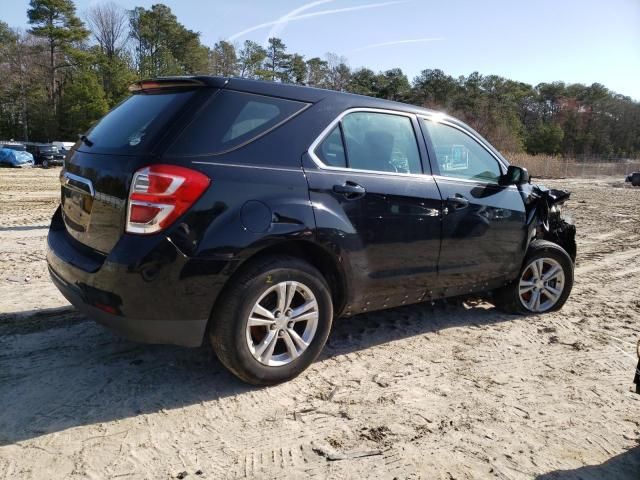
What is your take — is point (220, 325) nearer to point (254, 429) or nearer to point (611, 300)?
point (254, 429)

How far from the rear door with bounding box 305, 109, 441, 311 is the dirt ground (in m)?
0.59

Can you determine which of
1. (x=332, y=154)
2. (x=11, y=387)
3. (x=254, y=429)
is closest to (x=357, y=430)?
(x=254, y=429)

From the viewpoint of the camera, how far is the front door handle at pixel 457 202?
12.7ft

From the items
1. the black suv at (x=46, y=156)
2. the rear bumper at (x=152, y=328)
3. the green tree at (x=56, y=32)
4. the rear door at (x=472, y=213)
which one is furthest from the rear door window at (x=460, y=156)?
the green tree at (x=56, y=32)

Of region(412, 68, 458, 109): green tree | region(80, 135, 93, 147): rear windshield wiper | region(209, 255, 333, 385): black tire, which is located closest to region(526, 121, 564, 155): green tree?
region(412, 68, 458, 109): green tree

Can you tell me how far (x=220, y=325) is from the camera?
2.89 meters

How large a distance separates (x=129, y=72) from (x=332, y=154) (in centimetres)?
6164

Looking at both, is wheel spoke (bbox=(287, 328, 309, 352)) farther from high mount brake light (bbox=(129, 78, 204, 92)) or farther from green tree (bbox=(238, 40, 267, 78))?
green tree (bbox=(238, 40, 267, 78))

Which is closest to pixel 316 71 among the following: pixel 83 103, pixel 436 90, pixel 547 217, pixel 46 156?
pixel 436 90

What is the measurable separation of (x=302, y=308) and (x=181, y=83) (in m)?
1.58

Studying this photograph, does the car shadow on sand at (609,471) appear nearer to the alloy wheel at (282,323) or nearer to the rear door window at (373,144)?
the alloy wheel at (282,323)

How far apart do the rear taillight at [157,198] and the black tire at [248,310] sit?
530 millimetres

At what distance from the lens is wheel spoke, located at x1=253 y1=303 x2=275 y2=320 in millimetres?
2982

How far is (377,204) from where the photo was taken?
A: 343cm
